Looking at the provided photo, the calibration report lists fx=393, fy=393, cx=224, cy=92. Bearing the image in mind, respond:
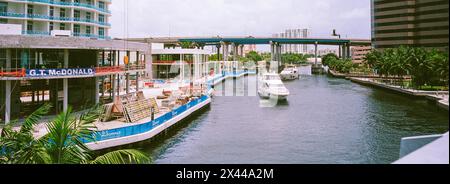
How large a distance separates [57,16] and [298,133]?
4827 cm

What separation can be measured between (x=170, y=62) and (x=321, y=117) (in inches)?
2318

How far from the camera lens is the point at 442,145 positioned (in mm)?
4070

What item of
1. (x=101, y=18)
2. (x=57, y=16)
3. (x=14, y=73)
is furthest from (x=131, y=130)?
(x=101, y=18)

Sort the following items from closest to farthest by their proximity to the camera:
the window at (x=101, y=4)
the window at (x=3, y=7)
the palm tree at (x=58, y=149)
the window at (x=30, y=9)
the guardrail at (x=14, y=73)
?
1. the palm tree at (x=58, y=149)
2. the guardrail at (x=14, y=73)
3. the window at (x=3, y=7)
4. the window at (x=30, y=9)
5. the window at (x=101, y=4)

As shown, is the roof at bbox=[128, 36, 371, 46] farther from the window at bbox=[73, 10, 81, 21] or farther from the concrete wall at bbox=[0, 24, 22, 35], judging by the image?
the concrete wall at bbox=[0, 24, 22, 35]

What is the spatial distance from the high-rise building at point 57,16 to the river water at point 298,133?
30.1 m

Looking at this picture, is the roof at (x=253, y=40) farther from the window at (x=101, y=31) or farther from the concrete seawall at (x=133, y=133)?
the concrete seawall at (x=133, y=133)

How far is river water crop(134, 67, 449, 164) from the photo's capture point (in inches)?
887

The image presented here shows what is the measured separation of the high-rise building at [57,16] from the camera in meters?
57.3

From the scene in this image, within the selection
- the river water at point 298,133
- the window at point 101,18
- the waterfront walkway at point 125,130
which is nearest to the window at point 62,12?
the window at point 101,18

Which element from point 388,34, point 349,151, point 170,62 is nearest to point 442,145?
point 349,151

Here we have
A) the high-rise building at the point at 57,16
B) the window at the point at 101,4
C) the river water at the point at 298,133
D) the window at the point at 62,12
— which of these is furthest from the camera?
the window at the point at 101,4

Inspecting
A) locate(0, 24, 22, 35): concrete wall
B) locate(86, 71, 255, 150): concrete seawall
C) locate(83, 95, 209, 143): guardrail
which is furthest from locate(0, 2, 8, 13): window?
locate(83, 95, 209, 143): guardrail

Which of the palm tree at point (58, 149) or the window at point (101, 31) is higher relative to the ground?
the window at point (101, 31)
